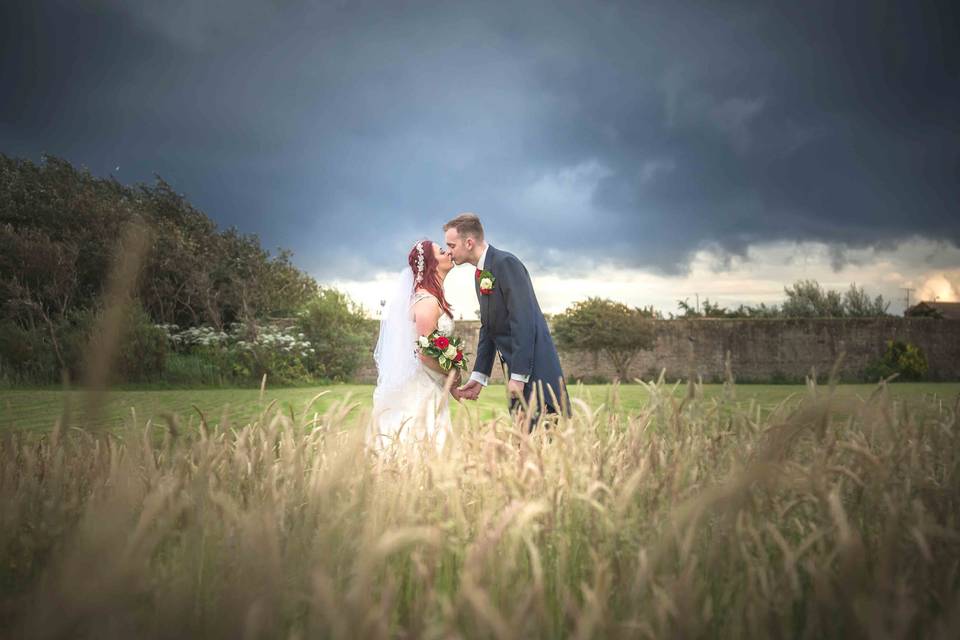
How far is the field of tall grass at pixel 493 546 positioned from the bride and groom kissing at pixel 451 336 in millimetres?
1644

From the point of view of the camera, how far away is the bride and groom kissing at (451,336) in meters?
4.55

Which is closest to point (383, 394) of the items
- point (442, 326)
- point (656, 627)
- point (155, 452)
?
point (442, 326)

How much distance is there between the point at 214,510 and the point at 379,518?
569 millimetres

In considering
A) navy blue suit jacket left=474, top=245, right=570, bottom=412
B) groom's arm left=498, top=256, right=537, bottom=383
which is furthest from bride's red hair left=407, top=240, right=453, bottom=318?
groom's arm left=498, top=256, right=537, bottom=383

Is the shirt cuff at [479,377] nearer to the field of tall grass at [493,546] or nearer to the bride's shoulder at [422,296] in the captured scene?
the bride's shoulder at [422,296]

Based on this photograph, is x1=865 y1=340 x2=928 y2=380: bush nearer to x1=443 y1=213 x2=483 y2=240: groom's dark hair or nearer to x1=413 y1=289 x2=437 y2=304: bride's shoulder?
x1=413 y1=289 x2=437 y2=304: bride's shoulder

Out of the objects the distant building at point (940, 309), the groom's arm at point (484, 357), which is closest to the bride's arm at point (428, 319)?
the groom's arm at point (484, 357)

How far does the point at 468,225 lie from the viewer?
16.5ft

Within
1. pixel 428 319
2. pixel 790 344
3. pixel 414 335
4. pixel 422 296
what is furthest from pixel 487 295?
pixel 790 344

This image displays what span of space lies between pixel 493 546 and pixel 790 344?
2903 cm

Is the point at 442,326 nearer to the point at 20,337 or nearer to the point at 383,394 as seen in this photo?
the point at 383,394

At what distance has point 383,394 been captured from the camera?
5.60 meters

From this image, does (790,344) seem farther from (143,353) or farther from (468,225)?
(468,225)

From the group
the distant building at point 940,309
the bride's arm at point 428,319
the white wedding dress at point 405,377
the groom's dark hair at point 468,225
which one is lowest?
the white wedding dress at point 405,377
